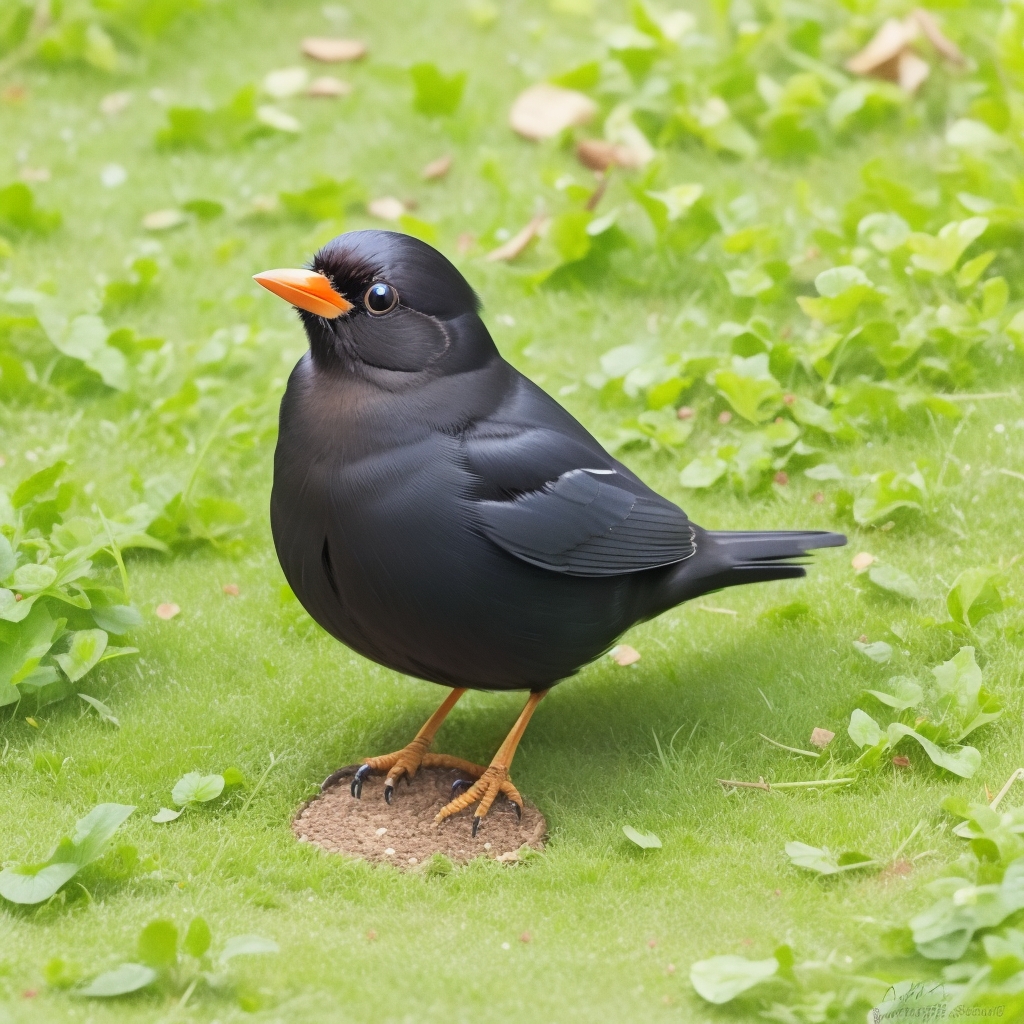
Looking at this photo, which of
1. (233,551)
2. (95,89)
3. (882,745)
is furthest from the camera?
(95,89)

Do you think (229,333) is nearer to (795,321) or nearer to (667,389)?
(667,389)

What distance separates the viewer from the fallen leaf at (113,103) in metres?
8.11

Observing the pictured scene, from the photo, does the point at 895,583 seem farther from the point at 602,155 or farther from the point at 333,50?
the point at 333,50

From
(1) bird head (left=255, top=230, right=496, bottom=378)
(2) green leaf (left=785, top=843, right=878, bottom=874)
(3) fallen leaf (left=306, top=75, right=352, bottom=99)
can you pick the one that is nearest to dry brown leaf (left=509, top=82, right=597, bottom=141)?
(3) fallen leaf (left=306, top=75, right=352, bottom=99)

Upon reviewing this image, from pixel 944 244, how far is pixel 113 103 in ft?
15.7

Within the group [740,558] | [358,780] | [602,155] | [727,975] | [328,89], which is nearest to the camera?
[727,975]

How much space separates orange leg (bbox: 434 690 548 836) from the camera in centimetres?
428

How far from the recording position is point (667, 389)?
5883 millimetres

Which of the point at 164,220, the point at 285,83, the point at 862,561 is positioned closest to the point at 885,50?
the point at 285,83

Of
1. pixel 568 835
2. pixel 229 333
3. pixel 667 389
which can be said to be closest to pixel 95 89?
pixel 229 333

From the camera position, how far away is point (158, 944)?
3260mm

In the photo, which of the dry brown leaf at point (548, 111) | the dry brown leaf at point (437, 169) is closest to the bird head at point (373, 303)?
the dry brown leaf at point (437, 169)

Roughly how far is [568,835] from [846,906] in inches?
33.6

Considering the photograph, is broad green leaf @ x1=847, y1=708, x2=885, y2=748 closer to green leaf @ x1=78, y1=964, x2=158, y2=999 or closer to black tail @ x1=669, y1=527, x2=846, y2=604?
black tail @ x1=669, y1=527, x2=846, y2=604
